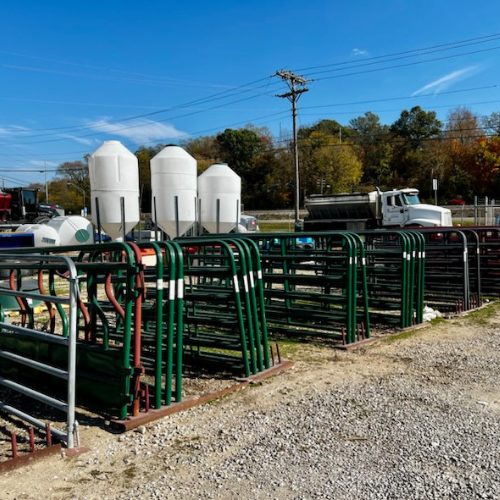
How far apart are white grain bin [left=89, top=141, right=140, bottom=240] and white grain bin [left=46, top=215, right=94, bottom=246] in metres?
11.5

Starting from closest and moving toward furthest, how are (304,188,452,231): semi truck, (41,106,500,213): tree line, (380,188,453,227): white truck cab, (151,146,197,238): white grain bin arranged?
(151,146,197,238): white grain bin < (380,188,453,227): white truck cab < (304,188,452,231): semi truck < (41,106,500,213): tree line

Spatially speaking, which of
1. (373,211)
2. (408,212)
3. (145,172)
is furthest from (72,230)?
(145,172)

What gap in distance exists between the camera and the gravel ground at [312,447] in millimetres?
3139

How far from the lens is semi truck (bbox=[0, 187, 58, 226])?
2864 cm

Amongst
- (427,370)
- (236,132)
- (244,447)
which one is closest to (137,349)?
(244,447)

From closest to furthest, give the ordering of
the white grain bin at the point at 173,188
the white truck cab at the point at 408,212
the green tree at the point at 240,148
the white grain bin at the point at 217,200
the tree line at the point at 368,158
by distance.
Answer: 1. the white grain bin at the point at 173,188
2. the white grain bin at the point at 217,200
3. the white truck cab at the point at 408,212
4. the tree line at the point at 368,158
5. the green tree at the point at 240,148

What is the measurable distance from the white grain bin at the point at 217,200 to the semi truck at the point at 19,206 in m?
17.8

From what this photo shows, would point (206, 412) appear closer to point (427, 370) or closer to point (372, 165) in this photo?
point (427, 370)

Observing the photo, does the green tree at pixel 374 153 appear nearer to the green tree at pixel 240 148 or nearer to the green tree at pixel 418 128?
the green tree at pixel 418 128

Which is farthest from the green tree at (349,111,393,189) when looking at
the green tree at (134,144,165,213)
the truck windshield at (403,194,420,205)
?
the truck windshield at (403,194,420,205)

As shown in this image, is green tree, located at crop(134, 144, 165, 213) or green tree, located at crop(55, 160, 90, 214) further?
green tree, located at crop(55, 160, 90, 214)

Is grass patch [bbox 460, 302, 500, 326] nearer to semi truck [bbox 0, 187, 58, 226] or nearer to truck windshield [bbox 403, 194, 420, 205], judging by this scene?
truck windshield [bbox 403, 194, 420, 205]

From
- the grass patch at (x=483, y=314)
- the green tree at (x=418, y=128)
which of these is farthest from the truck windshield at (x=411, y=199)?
the green tree at (x=418, y=128)

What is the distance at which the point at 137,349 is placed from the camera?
407 centimetres
